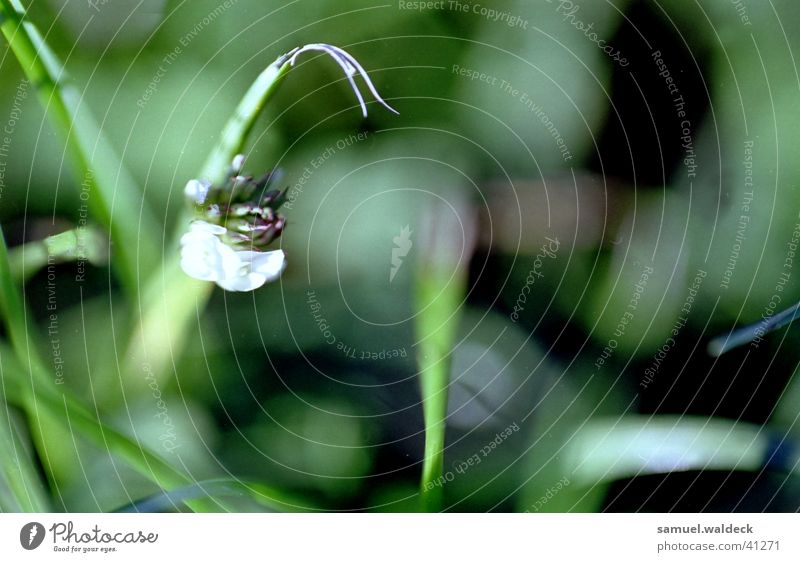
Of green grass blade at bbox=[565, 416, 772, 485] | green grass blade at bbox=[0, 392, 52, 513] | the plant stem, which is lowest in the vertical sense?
green grass blade at bbox=[0, 392, 52, 513]

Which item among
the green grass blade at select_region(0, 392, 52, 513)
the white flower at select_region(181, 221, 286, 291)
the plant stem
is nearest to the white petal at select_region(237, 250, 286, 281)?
the white flower at select_region(181, 221, 286, 291)

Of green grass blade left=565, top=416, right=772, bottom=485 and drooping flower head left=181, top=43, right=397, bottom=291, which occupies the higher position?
drooping flower head left=181, top=43, right=397, bottom=291

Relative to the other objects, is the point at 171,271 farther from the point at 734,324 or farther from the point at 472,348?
the point at 734,324

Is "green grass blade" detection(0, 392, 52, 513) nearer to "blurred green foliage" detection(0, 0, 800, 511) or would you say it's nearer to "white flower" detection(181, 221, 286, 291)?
"blurred green foliage" detection(0, 0, 800, 511)
